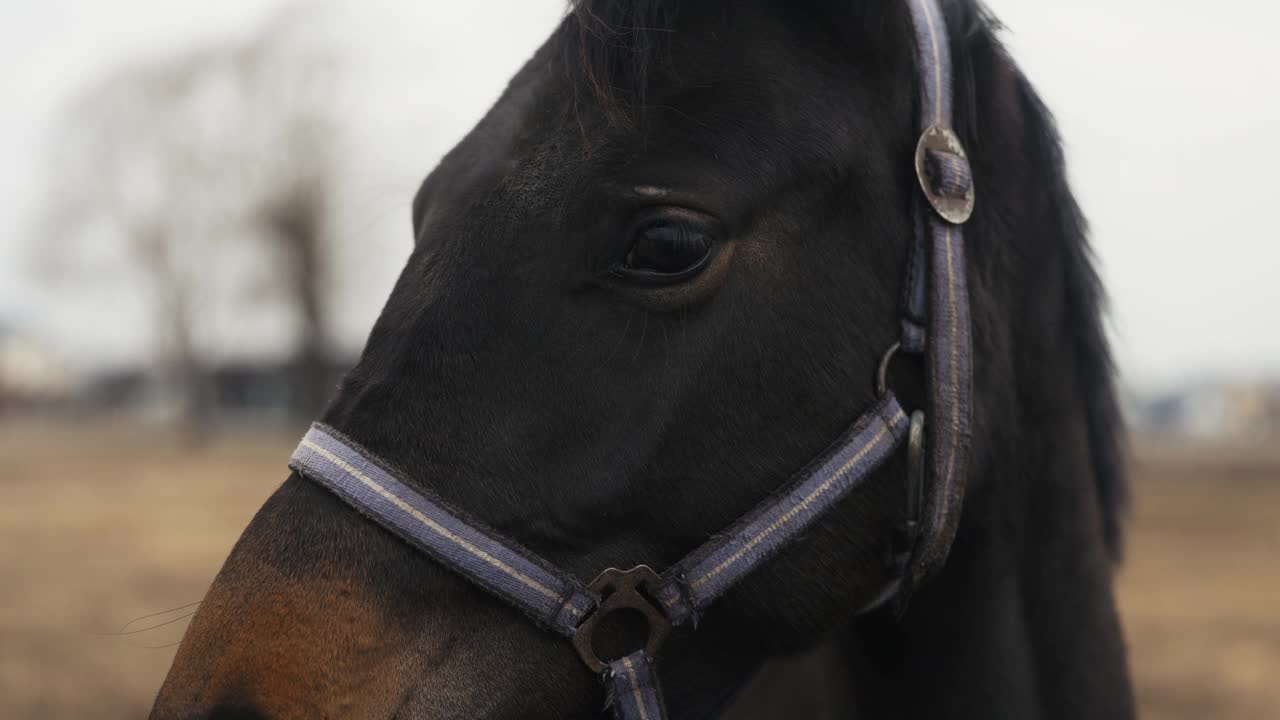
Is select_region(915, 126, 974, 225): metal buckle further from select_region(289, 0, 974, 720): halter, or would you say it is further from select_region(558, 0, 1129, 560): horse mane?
select_region(558, 0, 1129, 560): horse mane

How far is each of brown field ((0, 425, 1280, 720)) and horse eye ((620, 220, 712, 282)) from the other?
3.37 ft

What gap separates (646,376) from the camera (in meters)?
1.53

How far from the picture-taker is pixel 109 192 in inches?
1074

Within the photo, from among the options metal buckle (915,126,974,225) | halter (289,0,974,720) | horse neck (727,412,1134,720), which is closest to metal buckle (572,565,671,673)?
halter (289,0,974,720)

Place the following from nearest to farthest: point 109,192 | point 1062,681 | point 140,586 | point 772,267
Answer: point 772,267 → point 1062,681 → point 140,586 → point 109,192

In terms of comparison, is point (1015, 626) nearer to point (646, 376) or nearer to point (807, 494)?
point (807, 494)

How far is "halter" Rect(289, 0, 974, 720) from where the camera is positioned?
4.72ft

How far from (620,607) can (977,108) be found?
47.7 inches

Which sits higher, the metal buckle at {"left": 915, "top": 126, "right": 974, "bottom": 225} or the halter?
the metal buckle at {"left": 915, "top": 126, "right": 974, "bottom": 225}

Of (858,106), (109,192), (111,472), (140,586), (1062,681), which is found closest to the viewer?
(858,106)

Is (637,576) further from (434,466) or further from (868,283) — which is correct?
(868,283)

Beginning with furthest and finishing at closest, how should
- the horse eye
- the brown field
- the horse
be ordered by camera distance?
the brown field → the horse eye → the horse

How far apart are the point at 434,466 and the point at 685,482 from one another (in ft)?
1.26

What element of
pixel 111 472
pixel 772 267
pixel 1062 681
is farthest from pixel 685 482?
pixel 111 472
